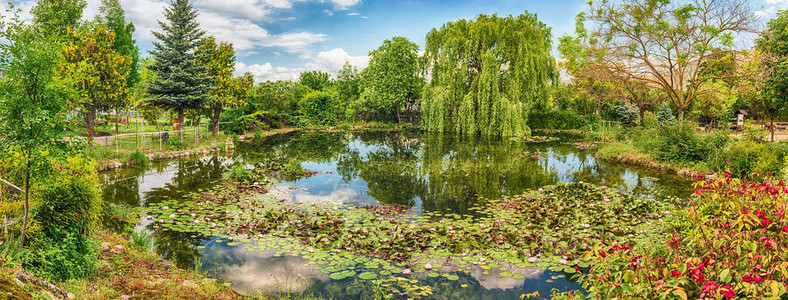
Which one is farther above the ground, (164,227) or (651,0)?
(651,0)

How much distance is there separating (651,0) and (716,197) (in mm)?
15840

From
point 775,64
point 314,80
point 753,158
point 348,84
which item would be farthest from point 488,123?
point 314,80

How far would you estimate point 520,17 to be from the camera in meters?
27.0

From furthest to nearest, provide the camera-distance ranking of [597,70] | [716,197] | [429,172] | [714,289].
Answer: [597,70] → [429,172] → [716,197] → [714,289]

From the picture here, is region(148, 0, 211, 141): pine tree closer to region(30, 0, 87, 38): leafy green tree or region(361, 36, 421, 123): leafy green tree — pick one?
region(30, 0, 87, 38): leafy green tree

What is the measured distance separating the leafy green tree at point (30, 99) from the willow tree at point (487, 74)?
2151 cm

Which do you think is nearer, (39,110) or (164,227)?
(39,110)

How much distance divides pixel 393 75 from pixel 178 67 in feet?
70.7

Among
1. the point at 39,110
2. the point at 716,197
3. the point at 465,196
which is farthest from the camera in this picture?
the point at 465,196

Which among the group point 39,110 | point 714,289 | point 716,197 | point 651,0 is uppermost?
point 651,0

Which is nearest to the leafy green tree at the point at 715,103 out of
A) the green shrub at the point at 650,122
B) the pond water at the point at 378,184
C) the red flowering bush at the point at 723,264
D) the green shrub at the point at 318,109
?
the green shrub at the point at 650,122

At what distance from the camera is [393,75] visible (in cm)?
3672

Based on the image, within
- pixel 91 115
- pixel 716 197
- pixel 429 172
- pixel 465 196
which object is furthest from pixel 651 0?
pixel 91 115

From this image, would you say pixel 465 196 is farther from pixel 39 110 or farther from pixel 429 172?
pixel 39 110
